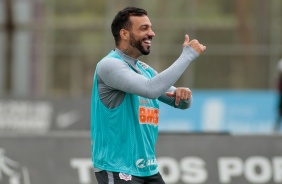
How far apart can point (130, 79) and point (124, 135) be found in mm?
405

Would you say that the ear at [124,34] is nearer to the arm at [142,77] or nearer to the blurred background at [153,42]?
the arm at [142,77]

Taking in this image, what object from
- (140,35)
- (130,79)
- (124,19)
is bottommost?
(130,79)

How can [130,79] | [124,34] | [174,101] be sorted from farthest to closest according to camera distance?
[174,101] < [124,34] < [130,79]

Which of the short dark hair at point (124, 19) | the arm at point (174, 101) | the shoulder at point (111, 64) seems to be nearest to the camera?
the shoulder at point (111, 64)

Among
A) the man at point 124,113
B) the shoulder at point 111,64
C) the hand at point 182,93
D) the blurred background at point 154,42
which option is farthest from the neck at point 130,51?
the blurred background at point 154,42

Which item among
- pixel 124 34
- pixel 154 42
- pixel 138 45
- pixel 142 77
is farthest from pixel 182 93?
pixel 154 42

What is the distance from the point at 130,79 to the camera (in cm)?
610

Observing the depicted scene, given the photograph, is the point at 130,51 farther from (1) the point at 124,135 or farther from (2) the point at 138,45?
(1) the point at 124,135

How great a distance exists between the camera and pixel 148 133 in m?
6.36

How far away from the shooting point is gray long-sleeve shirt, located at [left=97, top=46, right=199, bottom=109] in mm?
6000

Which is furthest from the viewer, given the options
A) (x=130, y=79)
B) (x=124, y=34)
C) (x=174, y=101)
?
(x=174, y=101)

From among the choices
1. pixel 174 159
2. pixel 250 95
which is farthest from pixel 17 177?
pixel 250 95

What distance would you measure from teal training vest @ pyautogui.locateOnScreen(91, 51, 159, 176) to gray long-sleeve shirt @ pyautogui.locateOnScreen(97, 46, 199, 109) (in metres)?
0.06

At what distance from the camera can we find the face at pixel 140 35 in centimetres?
625
